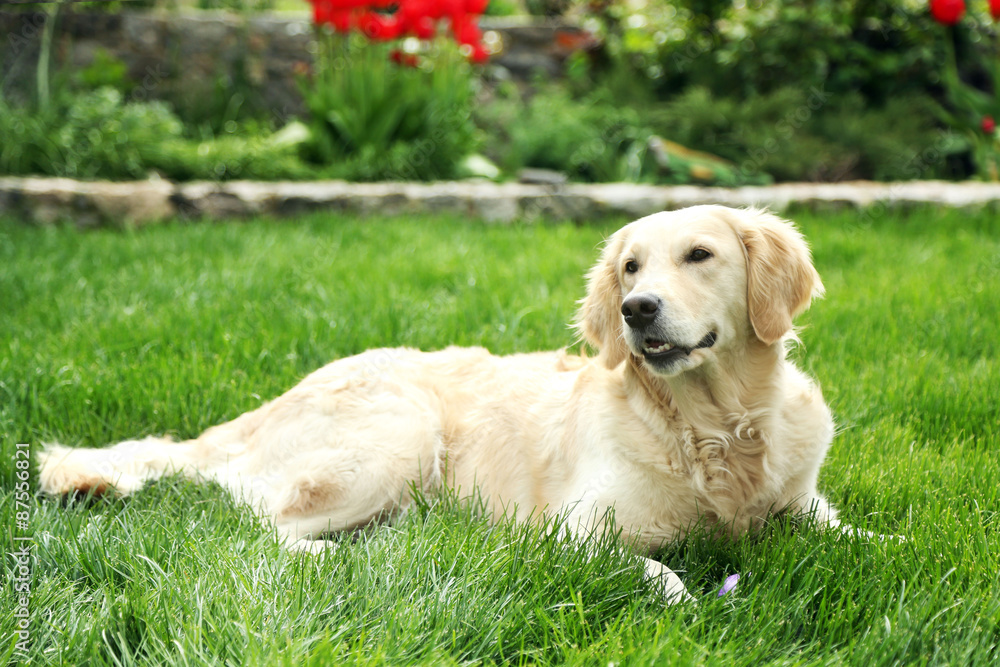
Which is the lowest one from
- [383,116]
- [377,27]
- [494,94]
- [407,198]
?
[407,198]

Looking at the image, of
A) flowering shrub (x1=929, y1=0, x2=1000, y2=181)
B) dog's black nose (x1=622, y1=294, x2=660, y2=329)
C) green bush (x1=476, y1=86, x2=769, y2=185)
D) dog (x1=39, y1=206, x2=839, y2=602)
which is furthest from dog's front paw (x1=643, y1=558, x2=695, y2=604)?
flowering shrub (x1=929, y1=0, x2=1000, y2=181)

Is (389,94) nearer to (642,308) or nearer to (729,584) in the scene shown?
(642,308)

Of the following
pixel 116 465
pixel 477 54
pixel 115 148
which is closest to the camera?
pixel 116 465

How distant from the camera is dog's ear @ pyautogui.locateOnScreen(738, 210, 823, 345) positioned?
2.46 m

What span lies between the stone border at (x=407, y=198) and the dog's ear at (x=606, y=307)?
135 inches

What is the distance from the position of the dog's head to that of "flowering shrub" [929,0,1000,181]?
5.10 metres

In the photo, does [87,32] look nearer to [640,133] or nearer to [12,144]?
[12,144]

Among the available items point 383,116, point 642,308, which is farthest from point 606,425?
point 383,116

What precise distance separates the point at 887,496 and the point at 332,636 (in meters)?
1.76

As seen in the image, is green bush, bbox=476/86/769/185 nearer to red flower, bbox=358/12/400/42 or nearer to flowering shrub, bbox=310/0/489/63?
flowering shrub, bbox=310/0/489/63

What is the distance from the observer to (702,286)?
2.41 meters

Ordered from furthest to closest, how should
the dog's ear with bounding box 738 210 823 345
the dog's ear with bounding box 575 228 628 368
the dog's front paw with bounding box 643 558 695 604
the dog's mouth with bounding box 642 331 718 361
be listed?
the dog's ear with bounding box 575 228 628 368
the dog's ear with bounding box 738 210 823 345
the dog's mouth with bounding box 642 331 718 361
the dog's front paw with bounding box 643 558 695 604

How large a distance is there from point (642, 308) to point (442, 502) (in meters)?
0.91

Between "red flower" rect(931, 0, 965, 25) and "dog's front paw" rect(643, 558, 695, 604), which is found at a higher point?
"red flower" rect(931, 0, 965, 25)
